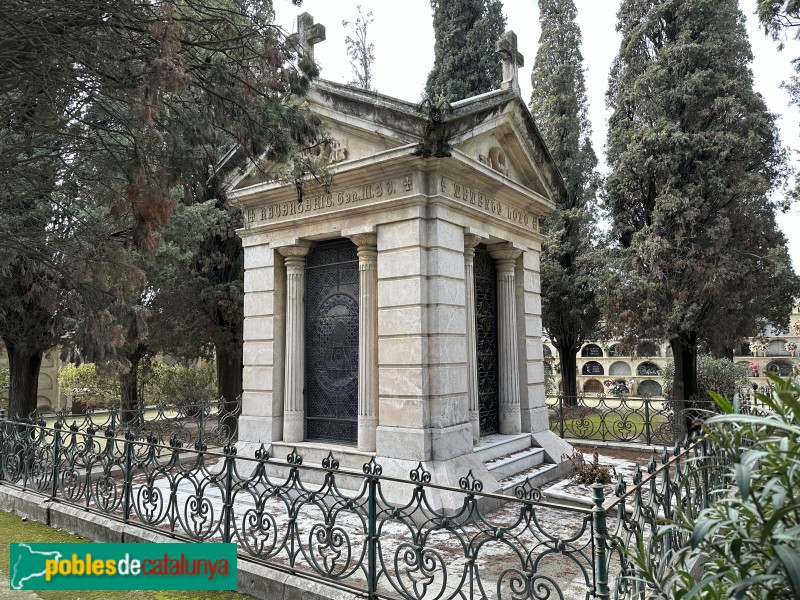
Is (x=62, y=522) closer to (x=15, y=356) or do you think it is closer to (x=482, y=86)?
(x=15, y=356)

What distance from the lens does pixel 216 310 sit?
55.6 ft

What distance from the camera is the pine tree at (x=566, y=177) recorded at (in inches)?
819

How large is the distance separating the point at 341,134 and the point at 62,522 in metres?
6.19

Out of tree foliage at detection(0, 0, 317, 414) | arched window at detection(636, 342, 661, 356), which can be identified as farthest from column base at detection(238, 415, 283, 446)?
arched window at detection(636, 342, 661, 356)

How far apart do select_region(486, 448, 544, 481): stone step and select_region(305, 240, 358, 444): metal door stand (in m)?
2.05

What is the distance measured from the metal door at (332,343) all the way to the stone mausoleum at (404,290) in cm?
2

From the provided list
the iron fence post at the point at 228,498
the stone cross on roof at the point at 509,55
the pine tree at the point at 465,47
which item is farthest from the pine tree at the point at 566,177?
the iron fence post at the point at 228,498

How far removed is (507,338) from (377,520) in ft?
13.4

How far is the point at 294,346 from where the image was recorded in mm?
8539

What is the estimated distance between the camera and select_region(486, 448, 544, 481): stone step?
7889mm

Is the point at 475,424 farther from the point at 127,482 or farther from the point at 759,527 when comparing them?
the point at 759,527

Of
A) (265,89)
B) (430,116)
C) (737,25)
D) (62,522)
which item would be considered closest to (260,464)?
(62,522)

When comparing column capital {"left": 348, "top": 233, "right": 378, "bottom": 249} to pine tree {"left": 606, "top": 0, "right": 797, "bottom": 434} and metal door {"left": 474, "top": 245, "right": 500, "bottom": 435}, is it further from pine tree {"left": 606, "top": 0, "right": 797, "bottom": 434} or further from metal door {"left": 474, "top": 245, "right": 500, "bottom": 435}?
pine tree {"left": 606, "top": 0, "right": 797, "bottom": 434}

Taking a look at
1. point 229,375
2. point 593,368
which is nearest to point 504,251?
point 229,375
